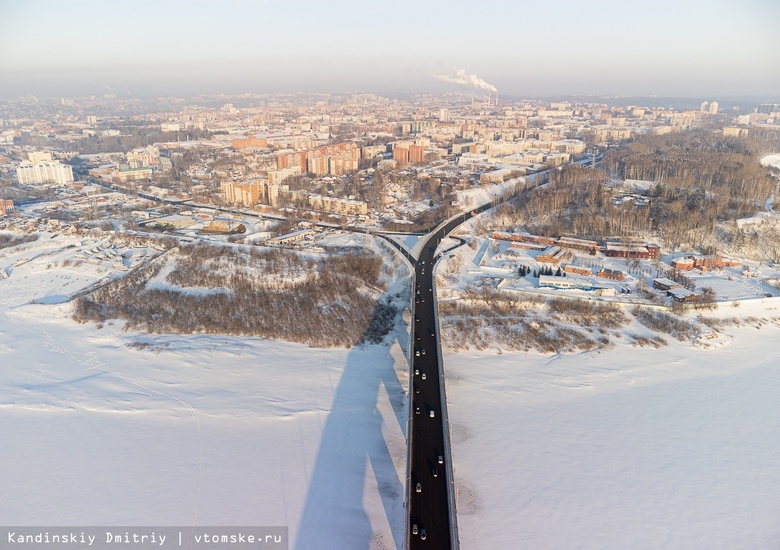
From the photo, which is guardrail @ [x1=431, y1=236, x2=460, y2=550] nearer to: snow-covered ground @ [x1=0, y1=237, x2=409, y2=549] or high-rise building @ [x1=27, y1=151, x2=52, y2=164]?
snow-covered ground @ [x1=0, y1=237, x2=409, y2=549]

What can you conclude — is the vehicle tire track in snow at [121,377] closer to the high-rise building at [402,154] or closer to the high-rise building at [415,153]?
the high-rise building at [402,154]

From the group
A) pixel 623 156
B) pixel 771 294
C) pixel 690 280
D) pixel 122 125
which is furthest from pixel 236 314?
pixel 122 125

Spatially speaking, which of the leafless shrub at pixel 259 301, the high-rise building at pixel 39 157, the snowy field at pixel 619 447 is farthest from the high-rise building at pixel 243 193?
the snowy field at pixel 619 447

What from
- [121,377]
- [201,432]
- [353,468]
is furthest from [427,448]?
[121,377]

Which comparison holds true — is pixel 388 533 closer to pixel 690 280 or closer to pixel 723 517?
pixel 723 517

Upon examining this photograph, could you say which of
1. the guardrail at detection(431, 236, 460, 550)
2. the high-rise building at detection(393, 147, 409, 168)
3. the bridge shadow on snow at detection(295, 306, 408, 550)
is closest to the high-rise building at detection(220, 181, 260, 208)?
the high-rise building at detection(393, 147, 409, 168)
